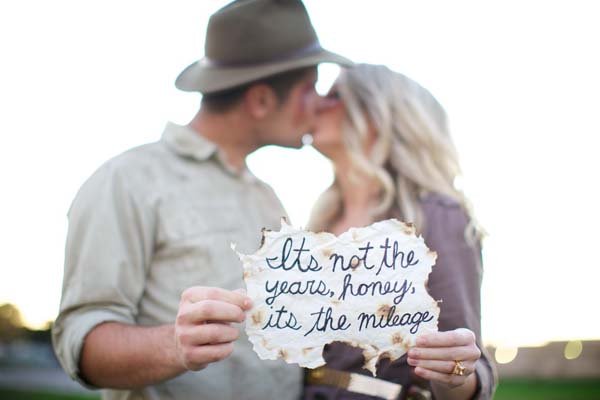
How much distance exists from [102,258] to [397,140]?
45.8 inches

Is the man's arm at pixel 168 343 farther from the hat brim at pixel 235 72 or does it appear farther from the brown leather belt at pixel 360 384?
the hat brim at pixel 235 72

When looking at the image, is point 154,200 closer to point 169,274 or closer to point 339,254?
point 169,274

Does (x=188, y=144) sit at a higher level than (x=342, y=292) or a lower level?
higher

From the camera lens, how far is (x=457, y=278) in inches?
97.1

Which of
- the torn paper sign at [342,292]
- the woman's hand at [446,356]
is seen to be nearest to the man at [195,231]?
the torn paper sign at [342,292]

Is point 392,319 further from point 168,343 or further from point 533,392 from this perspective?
point 533,392

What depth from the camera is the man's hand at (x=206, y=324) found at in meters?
1.90

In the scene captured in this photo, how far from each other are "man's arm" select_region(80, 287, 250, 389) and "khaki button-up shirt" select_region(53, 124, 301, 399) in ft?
0.19

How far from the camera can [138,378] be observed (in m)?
2.24

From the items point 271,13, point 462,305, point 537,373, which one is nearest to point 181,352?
point 462,305

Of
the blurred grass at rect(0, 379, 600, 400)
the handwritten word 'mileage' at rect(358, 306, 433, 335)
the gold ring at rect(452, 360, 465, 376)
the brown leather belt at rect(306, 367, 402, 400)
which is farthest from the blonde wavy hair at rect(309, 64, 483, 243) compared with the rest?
the blurred grass at rect(0, 379, 600, 400)

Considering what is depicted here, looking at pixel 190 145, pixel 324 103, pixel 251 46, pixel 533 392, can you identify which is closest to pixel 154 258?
pixel 190 145

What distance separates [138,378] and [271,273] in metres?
0.48

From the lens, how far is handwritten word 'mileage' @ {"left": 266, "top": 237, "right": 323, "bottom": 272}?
2070 millimetres
